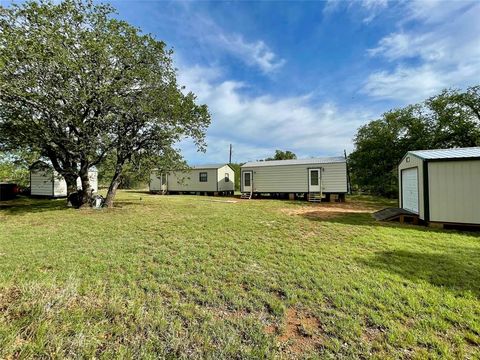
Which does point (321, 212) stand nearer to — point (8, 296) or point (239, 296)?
point (239, 296)

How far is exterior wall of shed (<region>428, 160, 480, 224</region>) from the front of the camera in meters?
7.38

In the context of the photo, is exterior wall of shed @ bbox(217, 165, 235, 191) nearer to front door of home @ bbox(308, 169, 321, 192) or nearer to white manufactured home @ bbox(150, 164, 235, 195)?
white manufactured home @ bbox(150, 164, 235, 195)

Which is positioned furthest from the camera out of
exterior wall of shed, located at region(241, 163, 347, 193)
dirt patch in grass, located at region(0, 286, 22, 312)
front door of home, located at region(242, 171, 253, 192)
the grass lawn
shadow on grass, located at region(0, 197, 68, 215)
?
front door of home, located at region(242, 171, 253, 192)

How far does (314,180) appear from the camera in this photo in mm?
16469

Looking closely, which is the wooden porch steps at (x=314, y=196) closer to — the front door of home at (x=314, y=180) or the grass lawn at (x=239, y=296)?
the front door of home at (x=314, y=180)

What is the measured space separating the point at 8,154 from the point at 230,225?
10.2 meters

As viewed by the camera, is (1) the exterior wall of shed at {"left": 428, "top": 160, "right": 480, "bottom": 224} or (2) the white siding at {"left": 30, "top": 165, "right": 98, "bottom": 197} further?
(2) the white siding at {"left": 30, "top": 165, "right": 98, "bottom": 197}

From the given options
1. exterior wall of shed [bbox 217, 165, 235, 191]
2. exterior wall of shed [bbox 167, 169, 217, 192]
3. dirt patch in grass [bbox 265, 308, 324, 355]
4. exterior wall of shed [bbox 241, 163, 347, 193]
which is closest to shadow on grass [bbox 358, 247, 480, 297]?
dirt patch in grass [bbox 265, 308, 324, 355]

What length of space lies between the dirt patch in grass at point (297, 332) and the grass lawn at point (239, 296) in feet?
0.05

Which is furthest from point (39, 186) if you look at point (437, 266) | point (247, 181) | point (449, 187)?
point (449, 187)

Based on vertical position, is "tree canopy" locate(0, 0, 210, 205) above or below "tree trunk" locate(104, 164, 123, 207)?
above

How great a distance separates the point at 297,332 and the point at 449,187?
26.3 feet

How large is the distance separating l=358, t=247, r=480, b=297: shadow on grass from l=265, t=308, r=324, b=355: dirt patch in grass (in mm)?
2223

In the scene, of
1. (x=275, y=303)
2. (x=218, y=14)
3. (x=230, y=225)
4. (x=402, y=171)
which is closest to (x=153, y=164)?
(x=230, y=225)
